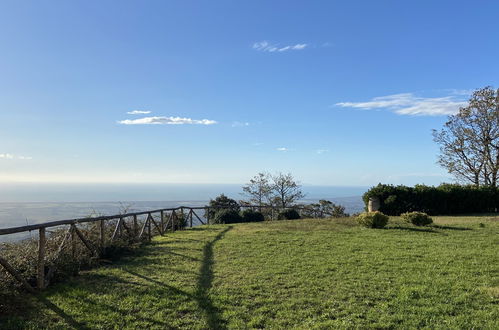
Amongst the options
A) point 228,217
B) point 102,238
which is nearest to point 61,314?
point 102,238

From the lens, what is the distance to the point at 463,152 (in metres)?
24.7

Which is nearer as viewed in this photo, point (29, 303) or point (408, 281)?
point (29, 303)

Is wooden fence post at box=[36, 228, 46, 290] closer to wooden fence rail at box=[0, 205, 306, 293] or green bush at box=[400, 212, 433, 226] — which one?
wooden fence rail at box=[0, 205, 306, 293]

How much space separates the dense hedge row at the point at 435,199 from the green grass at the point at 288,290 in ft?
29.8

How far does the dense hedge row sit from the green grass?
910 cm

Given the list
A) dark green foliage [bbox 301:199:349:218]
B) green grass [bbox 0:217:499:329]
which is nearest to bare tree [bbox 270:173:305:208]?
dark green foliage [bbox 301:199:349:218]

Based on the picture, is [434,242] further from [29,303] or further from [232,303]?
[29,303]

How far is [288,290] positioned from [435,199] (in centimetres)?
1552

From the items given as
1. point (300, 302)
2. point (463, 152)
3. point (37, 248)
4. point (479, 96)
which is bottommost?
point (300, 302)

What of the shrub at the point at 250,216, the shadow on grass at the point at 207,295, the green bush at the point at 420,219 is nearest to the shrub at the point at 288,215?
the shrub at the point at 250,216

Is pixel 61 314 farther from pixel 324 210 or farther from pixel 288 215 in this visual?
pixel 324 210

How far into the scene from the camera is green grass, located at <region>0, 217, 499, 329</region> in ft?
13.9

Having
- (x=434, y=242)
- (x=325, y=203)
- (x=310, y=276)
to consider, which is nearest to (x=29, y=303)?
(x=310, y=276)

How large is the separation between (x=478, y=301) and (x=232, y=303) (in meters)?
3.21
